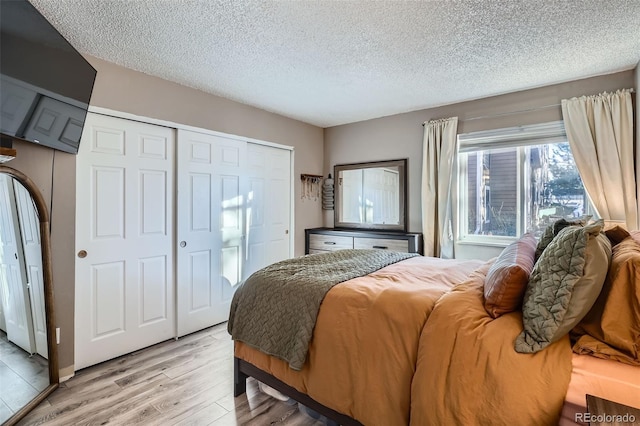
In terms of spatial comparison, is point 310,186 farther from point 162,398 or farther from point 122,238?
point 162,398

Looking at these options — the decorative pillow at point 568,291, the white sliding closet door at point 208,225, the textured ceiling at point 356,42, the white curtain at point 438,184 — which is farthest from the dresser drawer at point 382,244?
the decorative pillow at point 568,291

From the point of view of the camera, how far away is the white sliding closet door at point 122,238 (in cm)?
252

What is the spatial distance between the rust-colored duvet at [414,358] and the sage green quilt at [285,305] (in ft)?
0.24

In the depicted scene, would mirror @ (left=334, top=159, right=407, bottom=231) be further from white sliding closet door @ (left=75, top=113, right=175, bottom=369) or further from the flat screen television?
the flat screen television

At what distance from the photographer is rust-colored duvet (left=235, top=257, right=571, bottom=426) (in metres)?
1.15

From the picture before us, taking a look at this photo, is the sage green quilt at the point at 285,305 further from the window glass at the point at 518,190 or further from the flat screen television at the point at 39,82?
the window glass at the point at 518,190

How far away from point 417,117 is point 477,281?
2832 millimetres

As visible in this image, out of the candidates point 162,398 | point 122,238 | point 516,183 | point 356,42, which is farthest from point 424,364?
point 516,183

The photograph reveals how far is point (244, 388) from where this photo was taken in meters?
2.15

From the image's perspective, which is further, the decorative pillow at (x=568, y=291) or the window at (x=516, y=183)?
the window at (x=516, y=183)

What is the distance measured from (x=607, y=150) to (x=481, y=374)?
2824 mm

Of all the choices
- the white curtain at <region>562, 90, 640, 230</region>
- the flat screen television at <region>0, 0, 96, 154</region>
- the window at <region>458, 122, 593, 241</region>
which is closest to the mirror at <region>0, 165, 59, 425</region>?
the flat screen television at <region>0, 0, 96, 154</region>

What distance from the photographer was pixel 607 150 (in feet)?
9.21

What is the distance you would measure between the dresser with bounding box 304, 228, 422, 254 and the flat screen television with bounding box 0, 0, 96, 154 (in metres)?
2.93
